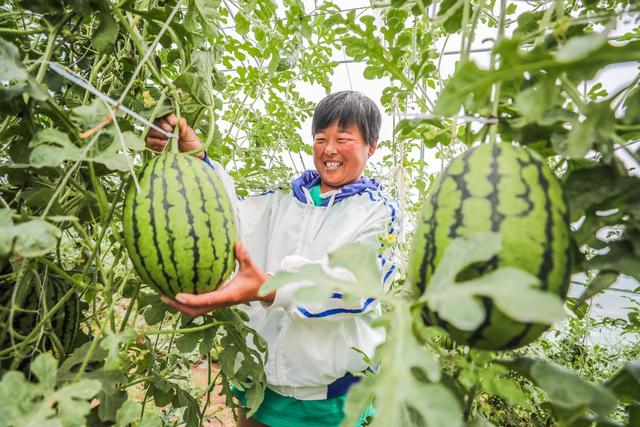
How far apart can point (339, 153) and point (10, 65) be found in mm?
1377

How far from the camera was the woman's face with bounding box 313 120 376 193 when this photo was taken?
198 centimetres

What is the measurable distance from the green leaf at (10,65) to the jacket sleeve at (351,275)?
753 millimetres

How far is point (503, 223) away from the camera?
0.64m

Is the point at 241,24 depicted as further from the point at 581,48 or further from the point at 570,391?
the point at 570,391

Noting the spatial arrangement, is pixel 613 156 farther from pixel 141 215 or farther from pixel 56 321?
pixel 56 321

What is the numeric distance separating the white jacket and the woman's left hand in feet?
1.64

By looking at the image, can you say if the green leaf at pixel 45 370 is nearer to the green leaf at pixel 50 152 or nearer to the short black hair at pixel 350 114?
the green leaf at pixel 50 152

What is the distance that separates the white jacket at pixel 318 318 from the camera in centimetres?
177

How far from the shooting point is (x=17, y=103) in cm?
85

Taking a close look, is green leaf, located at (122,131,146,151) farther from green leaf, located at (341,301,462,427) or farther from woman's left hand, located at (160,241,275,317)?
green leaf, located at (341,301,462,427)

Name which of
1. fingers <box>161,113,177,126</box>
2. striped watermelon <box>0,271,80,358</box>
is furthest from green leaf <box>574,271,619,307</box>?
striped watermelon <box>0,271,80,358</box>

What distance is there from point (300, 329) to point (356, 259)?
1254 mm

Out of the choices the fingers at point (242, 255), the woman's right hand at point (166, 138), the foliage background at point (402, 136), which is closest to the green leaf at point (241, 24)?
the foliage background at point (402, 136)

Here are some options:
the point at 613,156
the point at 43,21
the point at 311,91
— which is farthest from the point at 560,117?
the point at 311,91
